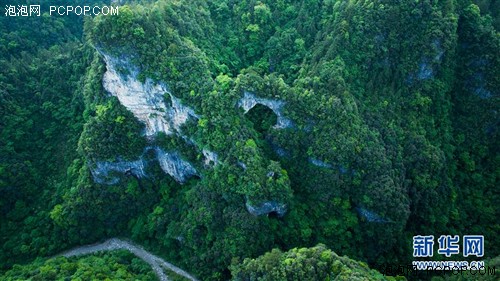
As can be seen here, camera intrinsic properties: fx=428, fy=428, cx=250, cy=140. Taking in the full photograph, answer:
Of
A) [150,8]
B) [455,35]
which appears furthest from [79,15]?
→ [455,35]

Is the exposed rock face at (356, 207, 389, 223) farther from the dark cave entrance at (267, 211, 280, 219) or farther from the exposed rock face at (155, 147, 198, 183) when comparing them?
the exposed rock face at (155, 147, 198, 183)

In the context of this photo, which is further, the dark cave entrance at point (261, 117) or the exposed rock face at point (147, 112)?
the dark cave entrance at point (261, 117)

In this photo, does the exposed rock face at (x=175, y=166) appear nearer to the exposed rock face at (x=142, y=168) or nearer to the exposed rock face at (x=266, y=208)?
the exposed rock face at (x=142, y=168)

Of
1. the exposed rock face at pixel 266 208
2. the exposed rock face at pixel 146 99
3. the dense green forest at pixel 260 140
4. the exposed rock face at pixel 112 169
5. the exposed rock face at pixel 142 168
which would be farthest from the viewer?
the exposed rock face at pixel 112 169

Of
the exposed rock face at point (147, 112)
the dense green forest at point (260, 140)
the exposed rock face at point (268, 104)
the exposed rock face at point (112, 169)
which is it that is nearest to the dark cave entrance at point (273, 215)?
the dense green forest at point (260, 140)

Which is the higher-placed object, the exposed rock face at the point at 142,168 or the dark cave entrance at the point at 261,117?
the dark cave entrance at the point at 261,117

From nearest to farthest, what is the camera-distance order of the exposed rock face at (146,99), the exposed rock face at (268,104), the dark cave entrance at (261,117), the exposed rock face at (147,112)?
the exposed rock face at (146,99)
the exposed rock face at (147,112)
the exposed rock face at (268,104)
the dark cave entrance at (261,117)
